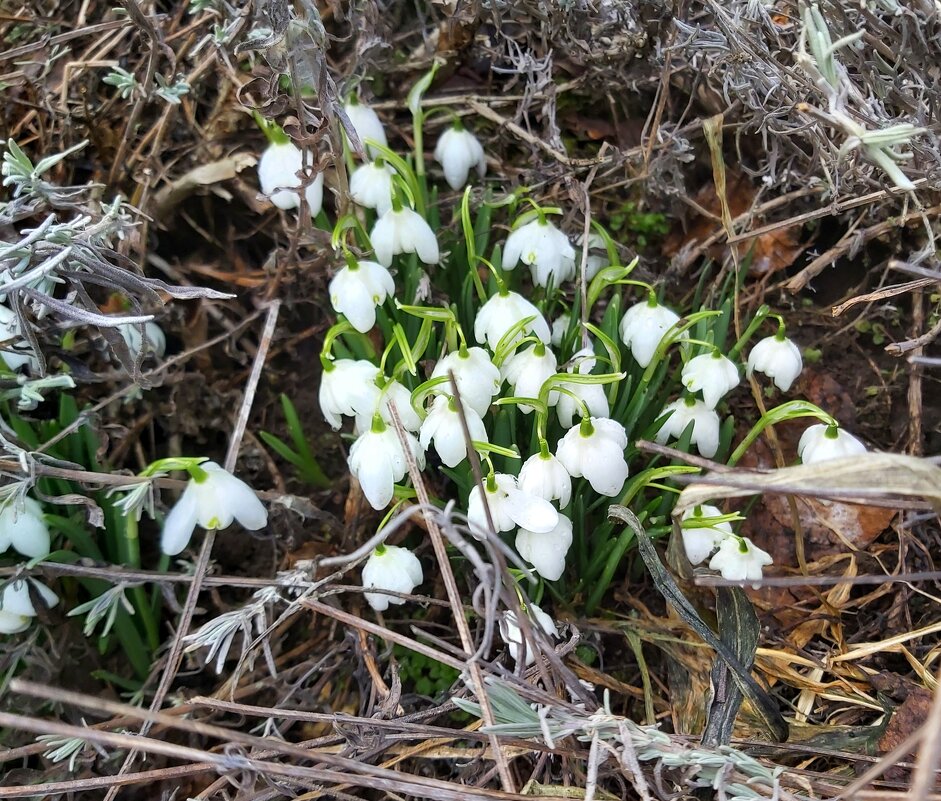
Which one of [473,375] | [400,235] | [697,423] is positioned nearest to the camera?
[473,375]

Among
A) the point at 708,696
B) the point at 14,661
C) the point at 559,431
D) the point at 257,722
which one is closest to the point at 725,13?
the point at 559,431

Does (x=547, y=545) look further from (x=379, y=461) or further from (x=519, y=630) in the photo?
(x=379, y=461)

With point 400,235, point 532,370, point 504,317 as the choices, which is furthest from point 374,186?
point 532,370

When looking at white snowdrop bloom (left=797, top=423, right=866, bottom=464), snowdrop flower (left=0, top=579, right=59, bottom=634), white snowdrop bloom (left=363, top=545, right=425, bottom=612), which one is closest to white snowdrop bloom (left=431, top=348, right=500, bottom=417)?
white snowdrop bloom (left=363, top=545, right=425, bottom=612)

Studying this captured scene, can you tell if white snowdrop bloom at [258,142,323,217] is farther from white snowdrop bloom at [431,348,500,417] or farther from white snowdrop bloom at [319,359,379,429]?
white snowdrop bloom at [431,348,500,417]

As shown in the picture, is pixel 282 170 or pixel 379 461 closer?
pixel 379 461
